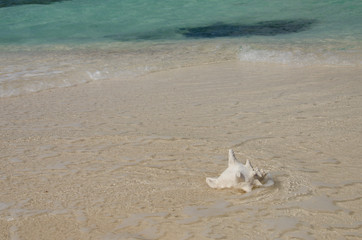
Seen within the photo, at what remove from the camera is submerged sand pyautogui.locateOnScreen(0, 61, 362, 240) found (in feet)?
7.29

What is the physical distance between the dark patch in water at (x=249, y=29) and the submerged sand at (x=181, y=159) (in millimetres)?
4889

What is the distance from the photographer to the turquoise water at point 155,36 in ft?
21.6

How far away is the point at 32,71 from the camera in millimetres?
6520

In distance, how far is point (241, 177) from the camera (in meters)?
2.49

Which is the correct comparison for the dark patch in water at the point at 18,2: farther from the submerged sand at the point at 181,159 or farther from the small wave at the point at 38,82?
the submerged sand at the point at 181,159

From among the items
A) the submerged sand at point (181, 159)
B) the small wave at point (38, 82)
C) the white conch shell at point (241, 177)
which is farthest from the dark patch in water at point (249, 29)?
the white conch shell at point (241, 177)

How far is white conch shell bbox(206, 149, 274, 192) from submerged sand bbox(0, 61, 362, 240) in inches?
2.1

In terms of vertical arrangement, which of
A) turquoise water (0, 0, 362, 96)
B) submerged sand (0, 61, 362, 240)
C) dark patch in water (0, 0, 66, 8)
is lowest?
submerged sand (0, 61, 362, 240)

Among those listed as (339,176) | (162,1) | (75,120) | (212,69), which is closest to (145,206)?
(339,176)

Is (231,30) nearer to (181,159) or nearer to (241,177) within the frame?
(181,159)

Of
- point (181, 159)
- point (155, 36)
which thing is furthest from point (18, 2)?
point (181, 159)

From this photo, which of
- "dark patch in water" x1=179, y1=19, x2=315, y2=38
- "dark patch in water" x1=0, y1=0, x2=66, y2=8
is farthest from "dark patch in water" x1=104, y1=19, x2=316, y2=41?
"dark patch in water" x1=0, y1=0, x2=66, y2=8

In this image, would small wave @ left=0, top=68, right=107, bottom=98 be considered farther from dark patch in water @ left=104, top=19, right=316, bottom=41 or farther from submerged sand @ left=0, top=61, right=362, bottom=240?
dark patch in water @ left=104, top=19, right=316, bottom=41

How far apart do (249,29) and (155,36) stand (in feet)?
6.99
